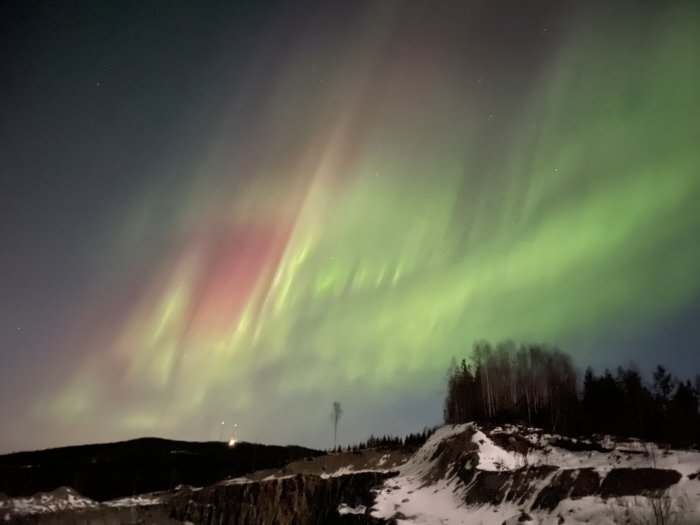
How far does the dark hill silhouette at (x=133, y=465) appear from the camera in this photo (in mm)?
97375

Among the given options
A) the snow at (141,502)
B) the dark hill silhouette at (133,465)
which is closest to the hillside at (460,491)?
the snow at (141,502)

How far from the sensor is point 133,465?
349ft

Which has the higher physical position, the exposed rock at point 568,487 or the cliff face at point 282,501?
the exposed rock at point 568,487

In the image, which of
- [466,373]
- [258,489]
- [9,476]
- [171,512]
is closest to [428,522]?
[258,489]

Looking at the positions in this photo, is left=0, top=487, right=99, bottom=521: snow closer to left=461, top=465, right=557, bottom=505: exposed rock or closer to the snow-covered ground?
the snow-covered ground

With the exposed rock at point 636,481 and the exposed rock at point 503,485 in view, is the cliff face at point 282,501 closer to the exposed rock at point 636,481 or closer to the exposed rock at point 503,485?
the exposed rock at point 503,485

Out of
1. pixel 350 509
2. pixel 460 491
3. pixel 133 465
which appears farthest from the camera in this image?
pixel 133 465

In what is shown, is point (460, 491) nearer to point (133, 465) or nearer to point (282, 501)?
point (282, 501)

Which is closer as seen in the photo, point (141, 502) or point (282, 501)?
point (282, 501)

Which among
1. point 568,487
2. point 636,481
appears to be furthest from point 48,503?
point 636,481

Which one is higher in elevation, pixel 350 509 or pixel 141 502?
pixel 350 509

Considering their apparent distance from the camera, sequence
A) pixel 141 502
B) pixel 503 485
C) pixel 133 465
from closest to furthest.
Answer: pixel 503 485, pixel 141 502, pixel 133 465

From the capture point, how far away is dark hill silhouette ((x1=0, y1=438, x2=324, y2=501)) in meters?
97.4

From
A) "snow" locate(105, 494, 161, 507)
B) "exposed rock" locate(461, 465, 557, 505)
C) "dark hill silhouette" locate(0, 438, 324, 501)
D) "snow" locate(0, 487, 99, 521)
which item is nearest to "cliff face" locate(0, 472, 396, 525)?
"snow" locate(0, 487, 99, 521)
